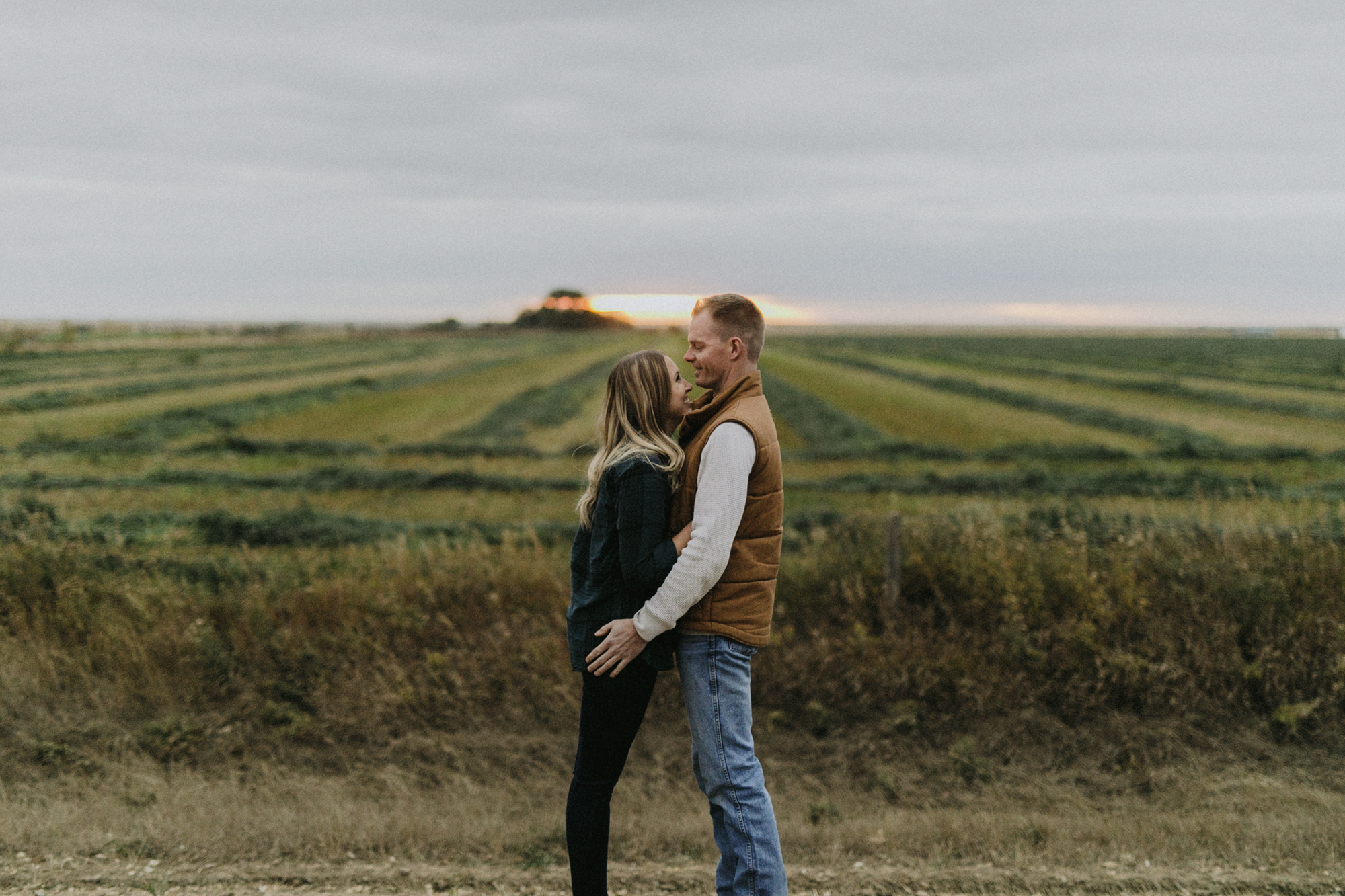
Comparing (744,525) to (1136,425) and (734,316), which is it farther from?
(1136,425)

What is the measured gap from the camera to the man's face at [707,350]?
8.93 ft

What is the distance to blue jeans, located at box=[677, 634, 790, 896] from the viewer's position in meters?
2.79

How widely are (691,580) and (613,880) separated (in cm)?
200

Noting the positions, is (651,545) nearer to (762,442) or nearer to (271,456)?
(762,442)

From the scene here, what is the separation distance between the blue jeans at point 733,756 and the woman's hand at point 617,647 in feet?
0.57

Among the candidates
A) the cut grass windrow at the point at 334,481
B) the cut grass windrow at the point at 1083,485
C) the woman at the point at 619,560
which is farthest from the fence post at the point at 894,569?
the cut grass windrow at the point at 334,481

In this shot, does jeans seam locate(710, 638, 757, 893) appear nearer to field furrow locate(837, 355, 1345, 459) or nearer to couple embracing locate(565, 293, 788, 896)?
couple embracing locate(565, 293, 788, 896)

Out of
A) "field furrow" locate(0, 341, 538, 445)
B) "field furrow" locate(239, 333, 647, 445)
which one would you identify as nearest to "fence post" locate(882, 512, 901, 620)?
"field furrow" locate(239, 333, 647, 445)

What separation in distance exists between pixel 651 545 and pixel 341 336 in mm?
108302

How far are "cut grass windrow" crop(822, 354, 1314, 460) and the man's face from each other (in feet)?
62.5

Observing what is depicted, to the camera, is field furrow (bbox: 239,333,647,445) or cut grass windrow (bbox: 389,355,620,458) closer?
cut grass windrow (bbox: 389,355,620,458)

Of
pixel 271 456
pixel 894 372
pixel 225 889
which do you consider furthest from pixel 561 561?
pixel 894 372

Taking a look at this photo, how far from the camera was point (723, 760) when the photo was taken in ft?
9.17

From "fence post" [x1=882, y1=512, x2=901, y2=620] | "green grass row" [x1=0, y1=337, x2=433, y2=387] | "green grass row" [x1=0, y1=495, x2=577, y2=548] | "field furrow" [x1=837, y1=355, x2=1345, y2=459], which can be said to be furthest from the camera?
"green grass row" [x1=0, y1=337, x2=433, y2=387]
